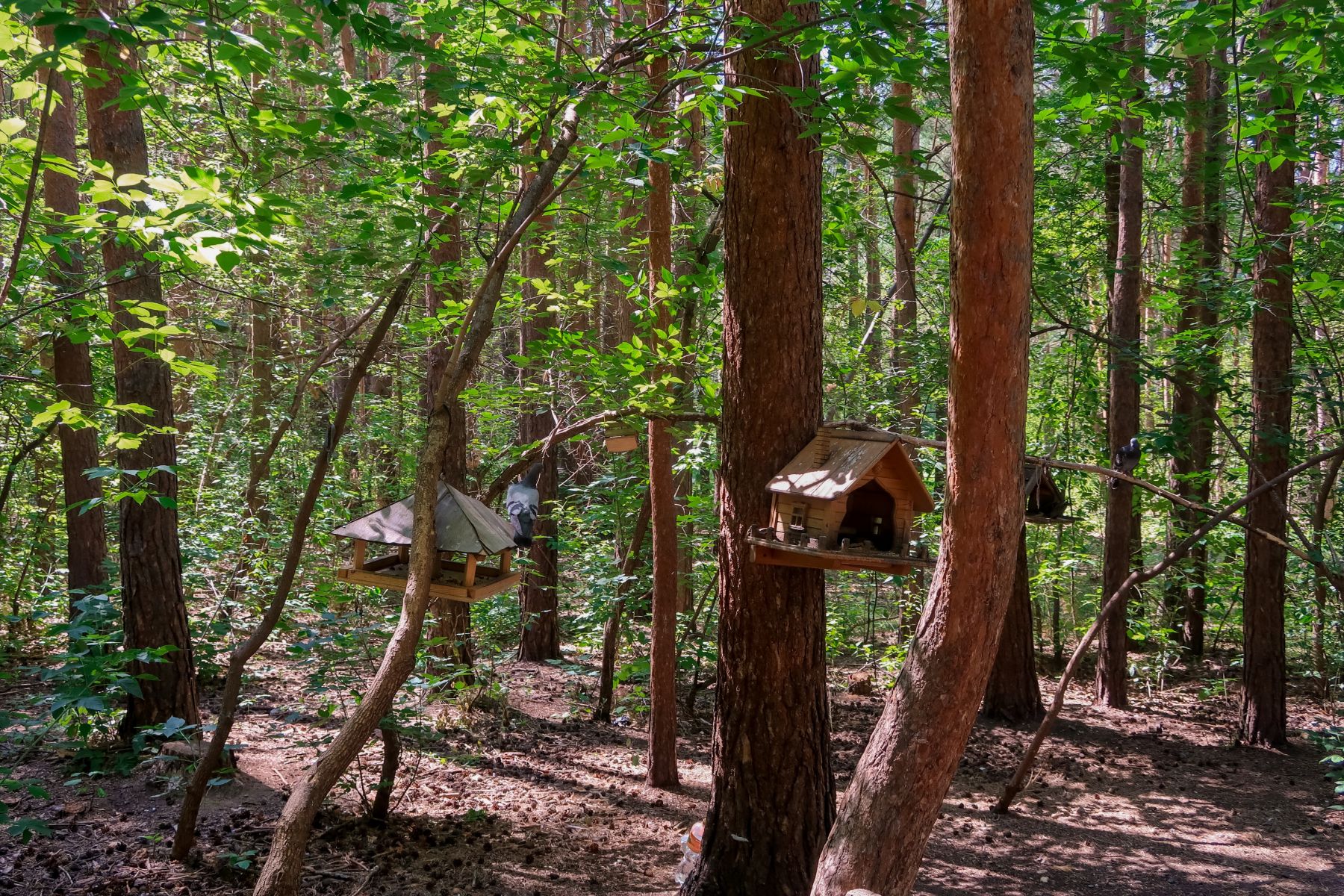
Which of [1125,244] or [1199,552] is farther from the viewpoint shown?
[1199,552]

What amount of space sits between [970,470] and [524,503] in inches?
130

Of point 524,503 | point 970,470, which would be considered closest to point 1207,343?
point 524,503

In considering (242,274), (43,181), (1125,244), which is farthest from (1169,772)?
(43,181)

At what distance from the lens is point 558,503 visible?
1010 cm

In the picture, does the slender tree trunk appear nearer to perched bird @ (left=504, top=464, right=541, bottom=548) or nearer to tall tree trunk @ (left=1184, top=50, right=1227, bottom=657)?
perched bird @ (left=504, top=464, right=541, bottom=548)

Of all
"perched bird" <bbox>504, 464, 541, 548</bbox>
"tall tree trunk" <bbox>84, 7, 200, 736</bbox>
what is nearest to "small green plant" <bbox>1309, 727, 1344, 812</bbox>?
"perched bird" <bbox>504, 464, 541, 548</bbox>

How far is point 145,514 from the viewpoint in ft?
20.4

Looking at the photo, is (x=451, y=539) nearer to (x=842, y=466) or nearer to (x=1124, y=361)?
(x=842, y=466)

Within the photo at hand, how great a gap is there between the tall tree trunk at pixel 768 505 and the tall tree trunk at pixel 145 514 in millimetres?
4010

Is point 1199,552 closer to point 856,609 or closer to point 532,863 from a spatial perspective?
point 856,609

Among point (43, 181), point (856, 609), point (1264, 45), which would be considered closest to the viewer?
point (1264, 45)

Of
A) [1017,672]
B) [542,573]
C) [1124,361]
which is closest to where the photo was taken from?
[1124,361]

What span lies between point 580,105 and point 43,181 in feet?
22.0

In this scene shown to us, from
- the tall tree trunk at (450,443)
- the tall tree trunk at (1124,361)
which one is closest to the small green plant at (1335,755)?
the tall tree trunk at (1124,361)
